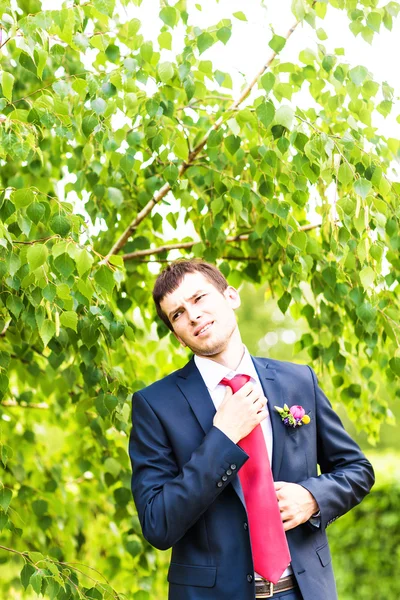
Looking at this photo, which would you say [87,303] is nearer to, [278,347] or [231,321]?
[231,321]

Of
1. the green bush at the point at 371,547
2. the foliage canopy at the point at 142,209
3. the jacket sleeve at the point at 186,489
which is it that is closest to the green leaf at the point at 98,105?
the foliage canopy at the point at 142,209

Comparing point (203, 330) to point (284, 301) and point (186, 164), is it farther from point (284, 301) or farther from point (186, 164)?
point (186, 164)

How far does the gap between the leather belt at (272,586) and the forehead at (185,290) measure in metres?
0.72

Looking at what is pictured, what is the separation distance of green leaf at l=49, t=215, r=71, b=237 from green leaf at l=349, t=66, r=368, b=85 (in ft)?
3.01

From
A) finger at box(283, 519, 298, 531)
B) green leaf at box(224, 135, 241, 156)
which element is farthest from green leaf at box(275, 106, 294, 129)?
finger at box(283, 519, 298, 531)

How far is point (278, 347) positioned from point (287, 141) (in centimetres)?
1676

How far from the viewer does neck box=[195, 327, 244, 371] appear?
2.03 m

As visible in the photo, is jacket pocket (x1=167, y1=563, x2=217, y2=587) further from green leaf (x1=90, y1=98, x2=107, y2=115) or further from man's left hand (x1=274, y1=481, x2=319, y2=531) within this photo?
green leaf (x1=90, y1=98, x2=107, y2=115)

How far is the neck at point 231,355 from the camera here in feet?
6.66

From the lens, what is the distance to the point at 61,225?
1911 millimetres

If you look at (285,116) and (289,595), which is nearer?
(289,595)

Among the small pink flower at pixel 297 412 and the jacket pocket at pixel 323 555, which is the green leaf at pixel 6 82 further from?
the jacket pocket at pixel 323 555

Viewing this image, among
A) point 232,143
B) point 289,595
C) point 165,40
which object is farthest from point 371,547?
point 165,40

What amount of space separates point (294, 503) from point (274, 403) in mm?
263
